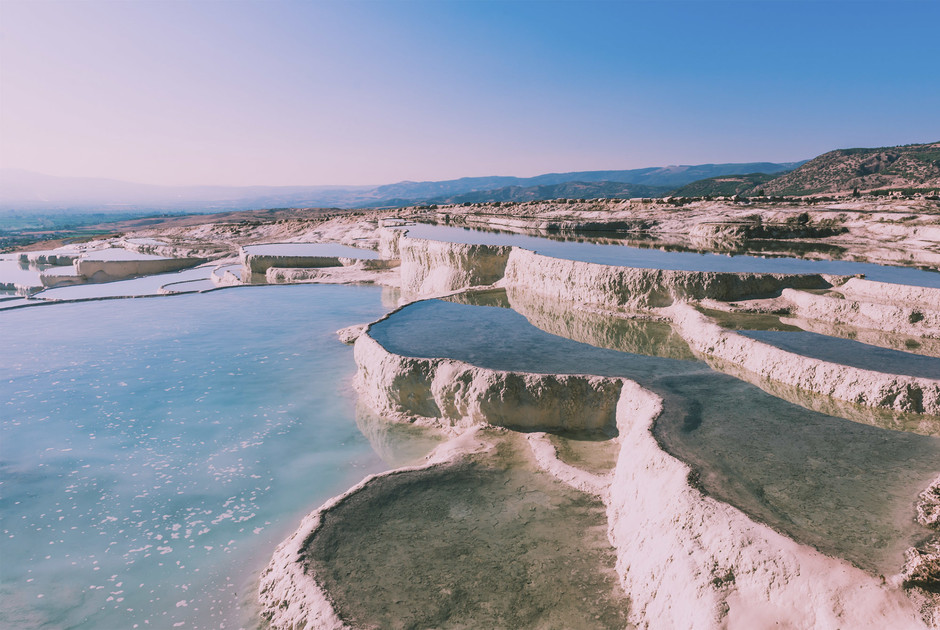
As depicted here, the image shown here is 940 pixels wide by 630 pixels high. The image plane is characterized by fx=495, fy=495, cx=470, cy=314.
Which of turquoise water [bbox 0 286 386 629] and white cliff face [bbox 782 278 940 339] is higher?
white cliff face [bbox 782 278 940 339]

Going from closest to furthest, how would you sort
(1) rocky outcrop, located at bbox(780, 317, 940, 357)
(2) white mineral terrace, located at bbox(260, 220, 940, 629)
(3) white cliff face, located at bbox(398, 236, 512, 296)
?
1. (2) white mineral terrace, located at bbox(260, 220, 940, 629)
2. (1) rocky outcrop, located at bbox(780, 317, 940, 357)
3. (3) white cliff face, located at bbox(398, 236, 512, 296)

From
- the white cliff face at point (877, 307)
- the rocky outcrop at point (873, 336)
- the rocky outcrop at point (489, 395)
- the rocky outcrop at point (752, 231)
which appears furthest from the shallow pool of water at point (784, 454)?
the rocky outcrop at point (752, 231)

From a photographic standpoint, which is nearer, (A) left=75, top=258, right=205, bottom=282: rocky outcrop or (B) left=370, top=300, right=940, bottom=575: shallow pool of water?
(B) left=370, top=300, right=940, bottom=575: shallow pool of water

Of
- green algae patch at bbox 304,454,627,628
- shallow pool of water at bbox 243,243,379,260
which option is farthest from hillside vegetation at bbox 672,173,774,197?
green algae patch at bbox 304,454,627,628

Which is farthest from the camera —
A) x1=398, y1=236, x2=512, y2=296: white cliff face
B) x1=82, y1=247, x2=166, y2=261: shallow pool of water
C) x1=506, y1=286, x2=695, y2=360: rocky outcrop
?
x1=82, y1=247, x2=166, y2=261: shallow pool of water

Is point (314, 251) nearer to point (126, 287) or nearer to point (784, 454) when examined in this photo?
point (126, 287)

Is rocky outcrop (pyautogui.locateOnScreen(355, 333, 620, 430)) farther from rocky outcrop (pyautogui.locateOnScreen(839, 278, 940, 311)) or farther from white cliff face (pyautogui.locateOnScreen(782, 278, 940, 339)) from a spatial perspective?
rocky outcrop (pyautogui.locateOnScreen(839, 278, 940, 311))
